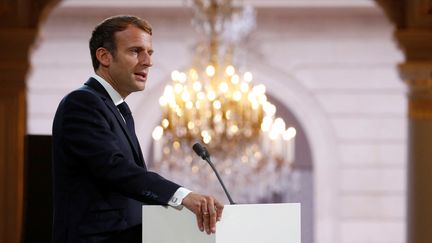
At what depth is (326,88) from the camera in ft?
43.8

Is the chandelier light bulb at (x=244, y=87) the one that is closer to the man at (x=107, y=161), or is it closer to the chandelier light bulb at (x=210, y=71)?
the chandelier light bulb at (x=210, y=71)

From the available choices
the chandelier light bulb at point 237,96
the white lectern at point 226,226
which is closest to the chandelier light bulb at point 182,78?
the chandelier light bulb at point 237,96

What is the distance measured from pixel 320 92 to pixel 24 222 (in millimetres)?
9136

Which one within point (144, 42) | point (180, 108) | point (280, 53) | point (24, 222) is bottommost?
point (24, 222)

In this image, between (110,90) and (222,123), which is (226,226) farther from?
(222,123)

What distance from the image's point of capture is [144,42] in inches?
111

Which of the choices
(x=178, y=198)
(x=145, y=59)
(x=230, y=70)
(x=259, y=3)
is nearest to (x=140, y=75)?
(x=145, y=59)

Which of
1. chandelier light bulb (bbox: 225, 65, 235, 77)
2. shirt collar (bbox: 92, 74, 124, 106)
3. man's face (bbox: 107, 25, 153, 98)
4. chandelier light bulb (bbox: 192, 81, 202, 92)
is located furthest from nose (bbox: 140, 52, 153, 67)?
chandelier light bulb (bbox: 225, 65, 235, 77)

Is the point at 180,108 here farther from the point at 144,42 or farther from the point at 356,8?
the point at 144,42

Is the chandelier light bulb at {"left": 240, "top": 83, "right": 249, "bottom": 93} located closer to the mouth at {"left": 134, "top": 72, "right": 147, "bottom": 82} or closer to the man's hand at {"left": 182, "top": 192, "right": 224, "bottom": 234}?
the mouth at {"left": 134, "top": 72, "right": 147, "bottom": 82}

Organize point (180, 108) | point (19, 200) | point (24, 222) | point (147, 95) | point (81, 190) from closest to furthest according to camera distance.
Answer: point (81, 190) < point (24, 222) < point (19, 200) < point (180, 108) < point (147, 95)

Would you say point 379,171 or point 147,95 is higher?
point 147,95

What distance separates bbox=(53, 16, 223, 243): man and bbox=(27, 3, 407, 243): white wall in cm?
1033

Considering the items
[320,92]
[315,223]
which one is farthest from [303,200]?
[320,92]
